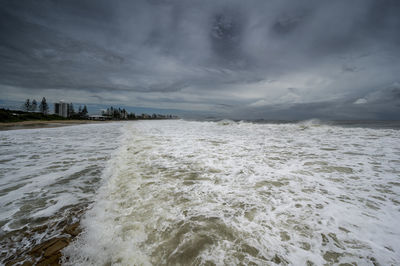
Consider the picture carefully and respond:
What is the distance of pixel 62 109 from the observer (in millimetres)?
94812

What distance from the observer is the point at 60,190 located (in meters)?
3.37

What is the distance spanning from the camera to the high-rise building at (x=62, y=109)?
311 ft

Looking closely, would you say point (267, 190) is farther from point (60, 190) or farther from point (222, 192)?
point (60, 190)

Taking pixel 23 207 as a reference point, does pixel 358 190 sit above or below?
above

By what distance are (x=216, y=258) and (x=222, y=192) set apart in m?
1.59

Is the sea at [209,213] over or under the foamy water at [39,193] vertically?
over

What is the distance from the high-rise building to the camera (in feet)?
311

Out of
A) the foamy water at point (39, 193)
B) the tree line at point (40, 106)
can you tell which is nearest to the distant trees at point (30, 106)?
the tree line at point (40, 106)

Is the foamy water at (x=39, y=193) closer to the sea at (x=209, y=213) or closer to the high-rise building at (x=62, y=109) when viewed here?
the sea at (x=209, y=213)

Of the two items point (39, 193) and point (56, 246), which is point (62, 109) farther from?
point (56, 246)

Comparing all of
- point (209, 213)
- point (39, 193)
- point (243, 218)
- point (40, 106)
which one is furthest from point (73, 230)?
point (40, 106)

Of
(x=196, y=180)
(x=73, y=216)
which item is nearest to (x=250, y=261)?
(x=196, y=180)

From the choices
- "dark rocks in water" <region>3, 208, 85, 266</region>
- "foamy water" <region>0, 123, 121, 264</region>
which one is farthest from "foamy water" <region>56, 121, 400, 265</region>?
"foamy water" <region>0, 123, 121, 264</region>

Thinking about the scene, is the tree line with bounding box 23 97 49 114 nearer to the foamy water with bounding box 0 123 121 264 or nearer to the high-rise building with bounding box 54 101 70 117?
the high-rise building with bounding box 54 101 70 117
